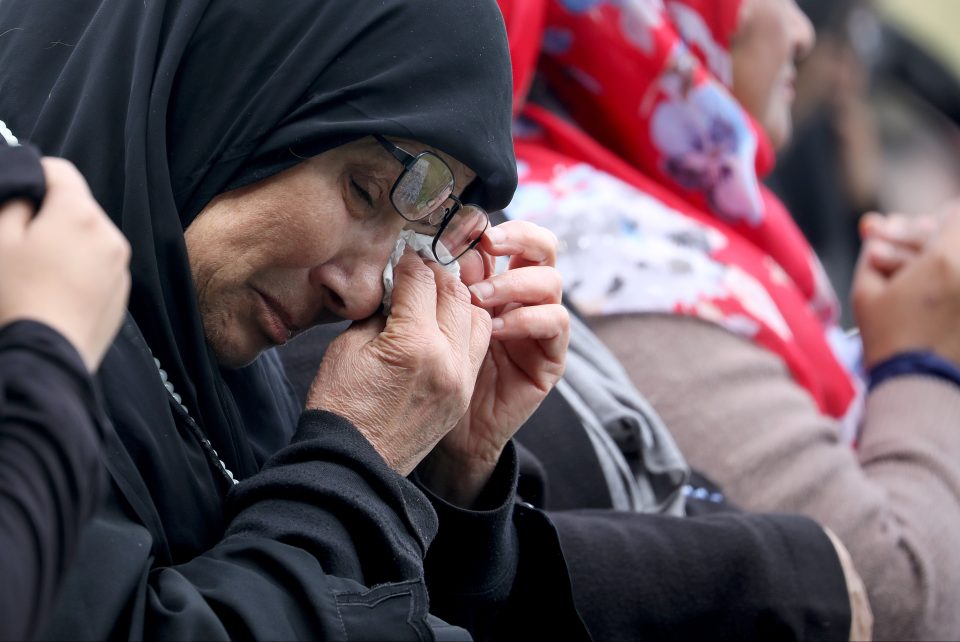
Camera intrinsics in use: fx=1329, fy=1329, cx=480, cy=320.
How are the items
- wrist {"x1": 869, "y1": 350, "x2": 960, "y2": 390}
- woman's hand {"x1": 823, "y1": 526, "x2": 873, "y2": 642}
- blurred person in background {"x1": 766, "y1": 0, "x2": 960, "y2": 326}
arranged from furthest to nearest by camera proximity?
blurred person in background {"x1": 766, "y1": 0, "x2": 960, "y2": 326}
wrist {"x1": 869, "y1": 350, "x2": 960, "y2": 390}
woman's hand {"x1": 823, "y1": 526, "x2": 873, "y2": 642}

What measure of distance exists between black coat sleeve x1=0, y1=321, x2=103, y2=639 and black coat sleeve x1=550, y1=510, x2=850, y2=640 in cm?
95

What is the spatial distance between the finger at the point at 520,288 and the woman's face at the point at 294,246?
22 cm

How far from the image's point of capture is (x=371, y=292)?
1416mm

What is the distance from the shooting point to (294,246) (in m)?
1.33

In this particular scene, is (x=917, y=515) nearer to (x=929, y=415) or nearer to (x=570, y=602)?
(x=929, y=415)

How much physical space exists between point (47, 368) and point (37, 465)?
6 cm

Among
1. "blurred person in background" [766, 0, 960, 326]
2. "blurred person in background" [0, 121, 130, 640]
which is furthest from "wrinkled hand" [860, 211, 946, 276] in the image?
"blurred person in background" [0, 121, 130, 640]

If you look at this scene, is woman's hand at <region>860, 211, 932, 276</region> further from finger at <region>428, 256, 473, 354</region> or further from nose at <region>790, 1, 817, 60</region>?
finger at <region>428, 256, 473, 354</region>

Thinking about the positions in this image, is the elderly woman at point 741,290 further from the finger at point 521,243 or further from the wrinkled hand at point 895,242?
the finger at point 521,243

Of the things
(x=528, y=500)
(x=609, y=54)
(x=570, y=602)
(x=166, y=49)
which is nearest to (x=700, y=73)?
(x=609, y=54)

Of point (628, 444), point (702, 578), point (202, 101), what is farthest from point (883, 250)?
point (202, 101)

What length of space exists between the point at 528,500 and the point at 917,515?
0.73 metres

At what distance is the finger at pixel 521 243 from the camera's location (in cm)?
163

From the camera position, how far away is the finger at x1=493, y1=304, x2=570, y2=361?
1614mm
